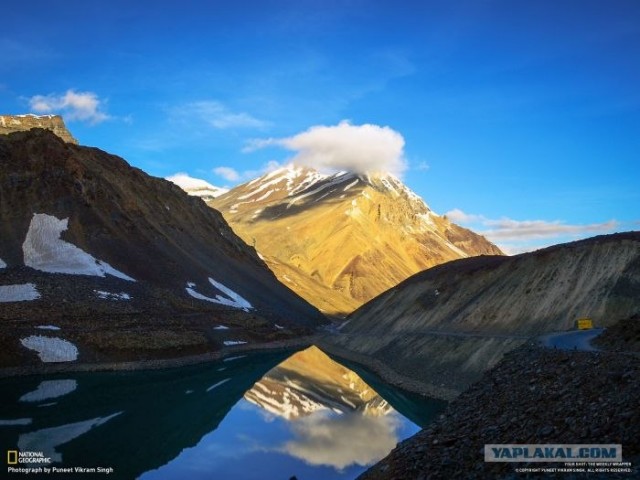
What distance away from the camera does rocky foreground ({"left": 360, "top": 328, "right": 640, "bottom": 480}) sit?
1358 cm

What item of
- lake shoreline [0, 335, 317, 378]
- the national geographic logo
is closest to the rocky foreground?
the national geographic logo

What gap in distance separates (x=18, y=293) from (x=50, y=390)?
21.3 m

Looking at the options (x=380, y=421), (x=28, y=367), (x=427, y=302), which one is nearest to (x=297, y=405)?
(x=380, y=421)

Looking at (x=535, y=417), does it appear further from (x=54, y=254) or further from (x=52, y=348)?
(x=54, y=254)

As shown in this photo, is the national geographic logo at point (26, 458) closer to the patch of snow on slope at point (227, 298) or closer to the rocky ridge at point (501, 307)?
the rocky ridge at point (501, 307)

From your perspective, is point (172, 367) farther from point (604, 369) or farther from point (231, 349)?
point (604, 369)

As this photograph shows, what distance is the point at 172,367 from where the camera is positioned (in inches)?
2336

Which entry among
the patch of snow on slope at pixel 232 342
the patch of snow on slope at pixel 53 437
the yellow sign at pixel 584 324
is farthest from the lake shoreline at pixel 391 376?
the patch of snow on slope at pixel 53 437

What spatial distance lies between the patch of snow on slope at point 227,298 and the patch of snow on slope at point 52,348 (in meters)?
28.9

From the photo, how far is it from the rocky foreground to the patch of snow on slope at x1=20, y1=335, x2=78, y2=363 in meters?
41.1

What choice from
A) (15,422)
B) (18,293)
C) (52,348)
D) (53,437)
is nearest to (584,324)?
(53,437)

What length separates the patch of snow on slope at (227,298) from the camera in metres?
83.1

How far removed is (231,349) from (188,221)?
48740 mm

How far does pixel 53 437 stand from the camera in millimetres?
29031
